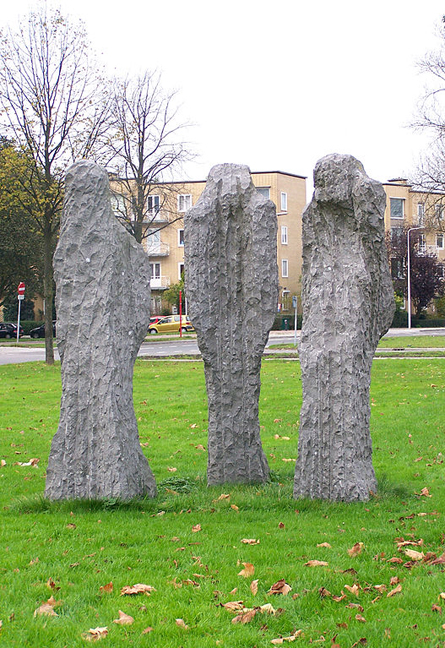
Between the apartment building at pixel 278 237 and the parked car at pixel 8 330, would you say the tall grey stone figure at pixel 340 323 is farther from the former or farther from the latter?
the parked car at pixel 8 330

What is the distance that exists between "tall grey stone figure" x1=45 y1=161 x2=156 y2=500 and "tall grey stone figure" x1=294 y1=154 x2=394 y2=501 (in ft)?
5.11

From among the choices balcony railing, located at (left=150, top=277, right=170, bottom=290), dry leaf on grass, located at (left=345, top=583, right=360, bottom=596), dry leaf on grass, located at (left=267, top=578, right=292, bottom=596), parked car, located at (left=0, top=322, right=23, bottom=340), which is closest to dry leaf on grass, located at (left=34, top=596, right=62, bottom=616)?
dry leaf on grass, located at (left=267, top=578, right=292, bottom=596)

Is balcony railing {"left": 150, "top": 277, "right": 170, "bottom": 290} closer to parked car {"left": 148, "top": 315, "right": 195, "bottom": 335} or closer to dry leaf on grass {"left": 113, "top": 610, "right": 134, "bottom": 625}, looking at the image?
parked car {"left": 148, "top": 315, "right": 195, "bottom": 335}

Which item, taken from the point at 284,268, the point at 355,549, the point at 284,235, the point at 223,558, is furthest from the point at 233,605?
the point at 284,235

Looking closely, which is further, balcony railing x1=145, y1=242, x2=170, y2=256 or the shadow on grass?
balcony railing x1=145, y1=242, x2=170, y2=256

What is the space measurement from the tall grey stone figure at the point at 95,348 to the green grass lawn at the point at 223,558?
0.28m

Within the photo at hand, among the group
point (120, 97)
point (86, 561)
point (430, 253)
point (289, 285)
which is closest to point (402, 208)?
point (430, 253)

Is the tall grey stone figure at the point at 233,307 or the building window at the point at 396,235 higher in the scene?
the building window at the point at 396,235

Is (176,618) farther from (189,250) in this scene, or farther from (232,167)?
(232,167)

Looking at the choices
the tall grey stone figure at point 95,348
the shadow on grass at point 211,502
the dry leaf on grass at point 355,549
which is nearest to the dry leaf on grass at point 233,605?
the dry leaf on grass at point 355,549

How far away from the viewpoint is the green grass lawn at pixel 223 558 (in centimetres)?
363

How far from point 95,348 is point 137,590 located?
8.18 feet

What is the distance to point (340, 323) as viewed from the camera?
239 inches

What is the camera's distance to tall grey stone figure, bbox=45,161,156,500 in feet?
19.6
